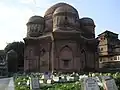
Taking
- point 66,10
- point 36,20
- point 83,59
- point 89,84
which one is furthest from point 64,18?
point 89,84

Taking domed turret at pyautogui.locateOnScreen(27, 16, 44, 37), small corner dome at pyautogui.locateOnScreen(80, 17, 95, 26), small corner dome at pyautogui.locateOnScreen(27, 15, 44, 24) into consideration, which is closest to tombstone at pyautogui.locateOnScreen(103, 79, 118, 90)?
domed turret at pyautogui.locateOnScreen(27, 16, 44, 37)

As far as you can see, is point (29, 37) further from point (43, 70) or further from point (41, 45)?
point (43, 70)

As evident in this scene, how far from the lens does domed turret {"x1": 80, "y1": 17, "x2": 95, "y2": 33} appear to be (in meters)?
54.0

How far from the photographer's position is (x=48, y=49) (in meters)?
47.5

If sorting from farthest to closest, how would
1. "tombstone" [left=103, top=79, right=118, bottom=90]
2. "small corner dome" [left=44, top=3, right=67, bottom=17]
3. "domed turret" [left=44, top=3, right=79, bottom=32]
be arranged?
1. "small corner dome" [left=44, top=3, right=67, bottom=17]
2. "domed turret" [left=44, top=3, right=79, bottom=32]
3. "tombstone" [left=103, top=79, right=118, bottom=90]

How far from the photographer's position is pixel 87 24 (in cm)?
5384

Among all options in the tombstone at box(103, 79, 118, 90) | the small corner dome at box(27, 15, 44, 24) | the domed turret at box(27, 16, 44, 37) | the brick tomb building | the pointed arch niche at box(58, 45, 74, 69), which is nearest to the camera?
the tombstone at box(103, 79, 118, 90)

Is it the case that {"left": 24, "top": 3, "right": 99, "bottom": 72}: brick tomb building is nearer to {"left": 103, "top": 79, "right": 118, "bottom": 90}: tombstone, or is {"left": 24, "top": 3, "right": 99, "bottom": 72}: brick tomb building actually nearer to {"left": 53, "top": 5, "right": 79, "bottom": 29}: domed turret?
{"left": 53, "top": 5, "right": 79, "bottom": 29}: domed turret

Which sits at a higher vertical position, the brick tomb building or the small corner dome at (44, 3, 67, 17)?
the small corner dome at (44, 3, 67, 17)

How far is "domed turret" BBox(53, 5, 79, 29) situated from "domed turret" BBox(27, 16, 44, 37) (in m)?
4.67

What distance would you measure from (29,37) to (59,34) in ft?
28.4

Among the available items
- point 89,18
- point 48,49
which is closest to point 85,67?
point 48,49

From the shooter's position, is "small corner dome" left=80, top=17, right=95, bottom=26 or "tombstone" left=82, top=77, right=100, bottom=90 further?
"small corner dome" left=80, top=17, right=95, bottom=26

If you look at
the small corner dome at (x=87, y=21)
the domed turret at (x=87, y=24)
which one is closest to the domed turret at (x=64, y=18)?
the domed turret at (x=87, y=24)
